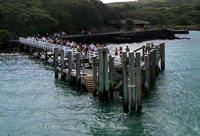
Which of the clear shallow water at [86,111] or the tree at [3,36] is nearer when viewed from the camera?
the clear shallow water at [86,111]

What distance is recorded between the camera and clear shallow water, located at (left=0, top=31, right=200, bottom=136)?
20281mm

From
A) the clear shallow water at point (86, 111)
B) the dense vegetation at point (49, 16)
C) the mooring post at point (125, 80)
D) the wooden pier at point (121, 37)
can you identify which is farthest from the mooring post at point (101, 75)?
the wooden pier at point (121, 37)

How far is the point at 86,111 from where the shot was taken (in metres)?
23.7

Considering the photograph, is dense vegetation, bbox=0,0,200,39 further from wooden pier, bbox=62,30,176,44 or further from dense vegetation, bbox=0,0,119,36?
wooden pier, bbox=62,30,176,44

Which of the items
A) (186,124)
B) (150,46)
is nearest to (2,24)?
(150,46)

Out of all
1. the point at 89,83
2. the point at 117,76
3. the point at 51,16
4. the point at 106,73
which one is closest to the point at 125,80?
the point at 106,73

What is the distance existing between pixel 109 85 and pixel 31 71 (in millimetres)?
16843

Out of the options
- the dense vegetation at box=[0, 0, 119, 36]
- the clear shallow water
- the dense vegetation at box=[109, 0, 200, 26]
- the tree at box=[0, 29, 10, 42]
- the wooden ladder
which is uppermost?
the dense vegetation at box=[109, 0, 200, 26]

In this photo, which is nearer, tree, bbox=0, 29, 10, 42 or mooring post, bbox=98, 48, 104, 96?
mooring post, bbox=98, 48, 104, 96

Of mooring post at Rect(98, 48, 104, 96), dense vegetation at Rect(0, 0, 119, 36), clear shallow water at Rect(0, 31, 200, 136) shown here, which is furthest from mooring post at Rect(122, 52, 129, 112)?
dense vegetation at Rect(0, 0, 119, 36)

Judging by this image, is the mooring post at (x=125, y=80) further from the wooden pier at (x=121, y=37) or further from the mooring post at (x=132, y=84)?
the wooden pier at (x=121, y=37)

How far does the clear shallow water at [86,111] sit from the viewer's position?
66.5 feet

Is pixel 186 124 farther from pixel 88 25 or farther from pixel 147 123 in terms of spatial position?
pixel 88 25

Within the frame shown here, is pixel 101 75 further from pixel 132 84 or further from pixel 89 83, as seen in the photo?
pixel 89 83
